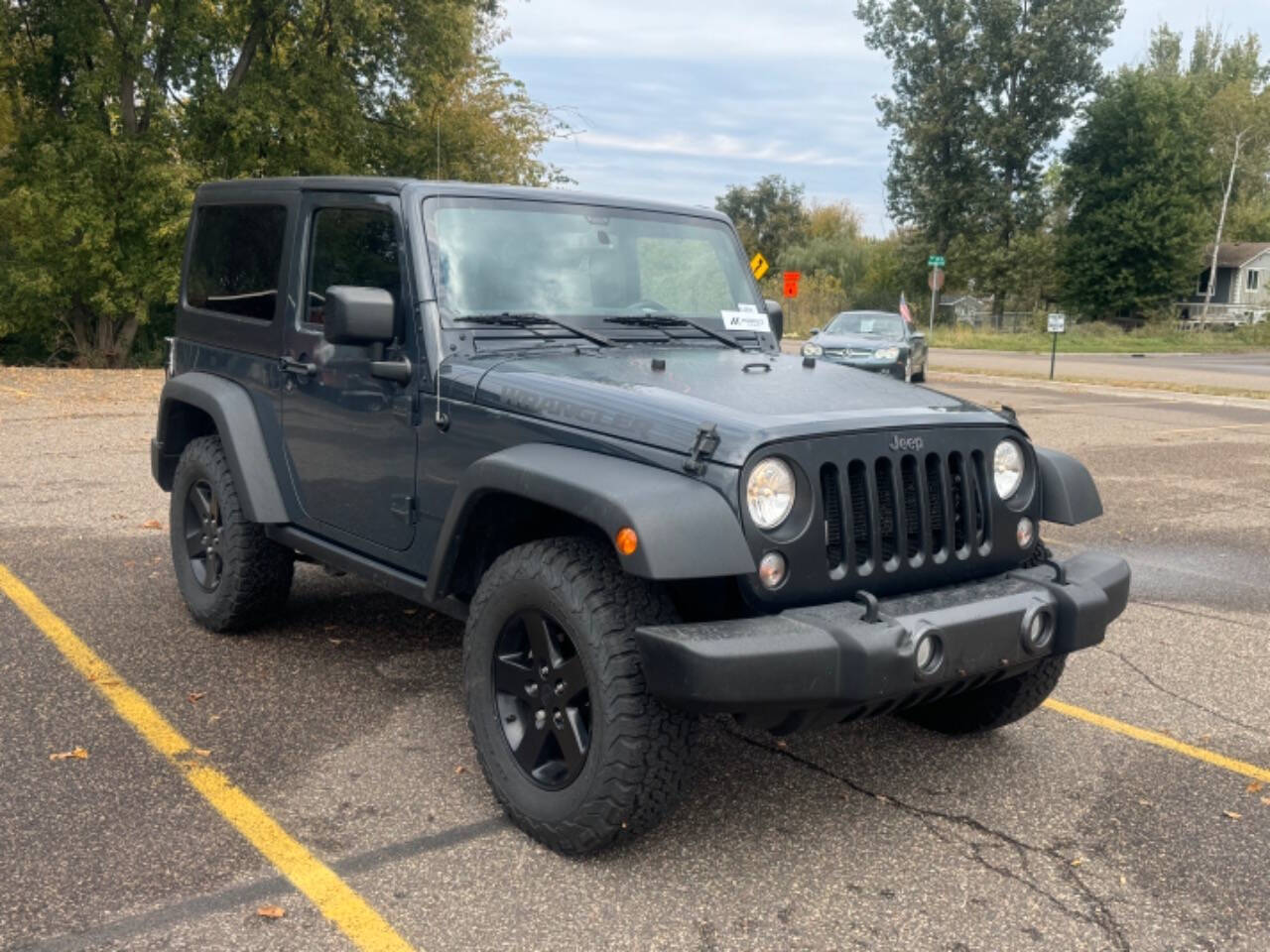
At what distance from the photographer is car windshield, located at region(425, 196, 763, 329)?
411 cm

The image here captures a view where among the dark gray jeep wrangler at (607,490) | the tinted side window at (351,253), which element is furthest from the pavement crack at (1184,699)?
the tinted side window at (351,253)

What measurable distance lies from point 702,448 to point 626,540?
33 cm

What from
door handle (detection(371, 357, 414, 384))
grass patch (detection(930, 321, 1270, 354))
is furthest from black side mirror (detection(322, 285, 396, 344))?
grass patch (detection(930, 321, 1270, 354))

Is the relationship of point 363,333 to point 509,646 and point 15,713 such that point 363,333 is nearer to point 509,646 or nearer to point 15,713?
point 509,646

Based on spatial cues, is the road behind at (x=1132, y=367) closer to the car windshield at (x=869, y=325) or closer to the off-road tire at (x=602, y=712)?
the car windshield at (x=869, y=325)

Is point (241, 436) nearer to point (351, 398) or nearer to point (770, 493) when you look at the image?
point (351, 398)

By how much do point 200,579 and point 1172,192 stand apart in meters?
56.4

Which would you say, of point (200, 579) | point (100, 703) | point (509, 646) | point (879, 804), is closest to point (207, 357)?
point (200, 579)

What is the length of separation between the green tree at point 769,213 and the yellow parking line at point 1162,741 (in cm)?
6761

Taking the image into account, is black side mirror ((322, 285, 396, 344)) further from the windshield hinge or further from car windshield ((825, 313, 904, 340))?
car windshield ((825, 313, 904, 340))

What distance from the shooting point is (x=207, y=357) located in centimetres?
531

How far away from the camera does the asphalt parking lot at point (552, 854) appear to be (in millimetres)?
2982

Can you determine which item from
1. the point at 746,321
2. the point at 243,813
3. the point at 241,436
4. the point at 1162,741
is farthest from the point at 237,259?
the point at 1162,741

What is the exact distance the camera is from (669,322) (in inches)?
177
